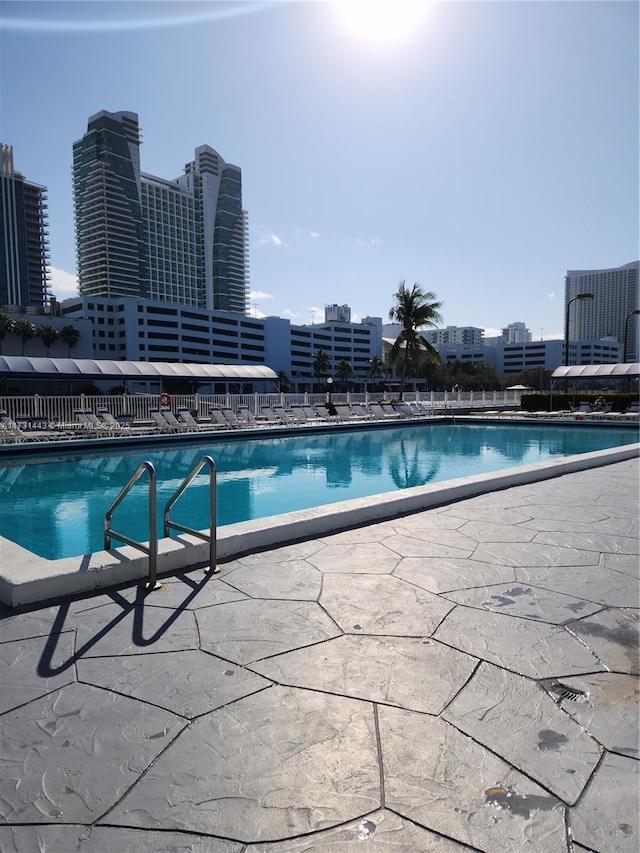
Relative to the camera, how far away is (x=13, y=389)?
150 feet

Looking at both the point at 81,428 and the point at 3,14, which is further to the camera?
the point at 81,428

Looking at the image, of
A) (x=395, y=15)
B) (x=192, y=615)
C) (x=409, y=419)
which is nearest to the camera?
(x=192, y=615)

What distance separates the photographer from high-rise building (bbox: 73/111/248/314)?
153 meters

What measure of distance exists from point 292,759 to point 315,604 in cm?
136

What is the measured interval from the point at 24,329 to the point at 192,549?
98.8 meters

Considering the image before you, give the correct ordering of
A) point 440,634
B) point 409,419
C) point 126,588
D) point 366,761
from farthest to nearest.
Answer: point 409,419 < point 126,588 < point 440,634 < point 366,761

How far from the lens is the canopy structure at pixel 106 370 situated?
2161 cm

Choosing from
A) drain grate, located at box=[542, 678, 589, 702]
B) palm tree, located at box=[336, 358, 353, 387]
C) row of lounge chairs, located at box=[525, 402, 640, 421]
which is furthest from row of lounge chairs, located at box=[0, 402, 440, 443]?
palm tree, located at box=[336, 358, 353, 387]

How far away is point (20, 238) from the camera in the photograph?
136 meters

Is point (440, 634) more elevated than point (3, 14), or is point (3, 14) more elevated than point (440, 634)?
point (3, 14)

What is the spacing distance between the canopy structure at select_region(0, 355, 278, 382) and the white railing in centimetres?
154

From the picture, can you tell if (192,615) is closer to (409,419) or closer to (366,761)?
(366,761)

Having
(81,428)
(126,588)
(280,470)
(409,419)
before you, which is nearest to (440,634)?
(126,588)

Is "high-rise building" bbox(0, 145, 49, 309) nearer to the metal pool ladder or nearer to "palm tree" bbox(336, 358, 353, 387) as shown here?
"palm tree" bbox(336, 358, 353, 387)
